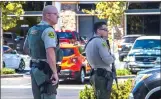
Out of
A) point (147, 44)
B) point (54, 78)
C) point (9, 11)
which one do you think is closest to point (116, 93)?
point (54, 78)

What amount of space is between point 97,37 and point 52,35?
1.43m

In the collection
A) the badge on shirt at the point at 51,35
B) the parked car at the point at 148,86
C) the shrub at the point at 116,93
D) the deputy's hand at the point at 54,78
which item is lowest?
the shrub at the point at 116,93

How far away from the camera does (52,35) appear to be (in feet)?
21.0

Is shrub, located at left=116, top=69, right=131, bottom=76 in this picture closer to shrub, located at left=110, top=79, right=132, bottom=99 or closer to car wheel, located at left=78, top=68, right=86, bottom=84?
car wheel, located at left=78, top=68, right=86, bottom=84

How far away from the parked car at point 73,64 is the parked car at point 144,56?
127 inches

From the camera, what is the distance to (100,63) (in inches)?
303

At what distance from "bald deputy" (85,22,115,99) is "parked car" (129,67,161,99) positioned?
0.58m

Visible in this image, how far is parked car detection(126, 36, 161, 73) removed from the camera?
2097 cm

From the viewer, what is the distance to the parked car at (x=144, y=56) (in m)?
21.0

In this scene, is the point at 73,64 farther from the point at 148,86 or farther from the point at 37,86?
the point at 37,86

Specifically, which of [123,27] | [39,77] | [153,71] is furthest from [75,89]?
[123,27]

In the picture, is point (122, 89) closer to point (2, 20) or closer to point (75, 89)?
point (75, 89)

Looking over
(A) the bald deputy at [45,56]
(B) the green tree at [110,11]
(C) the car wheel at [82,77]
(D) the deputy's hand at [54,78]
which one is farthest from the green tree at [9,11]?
(D) the deputy's hand at [54,78]

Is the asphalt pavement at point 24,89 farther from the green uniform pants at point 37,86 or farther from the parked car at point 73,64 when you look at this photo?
the green uniform pants at point 37,86
